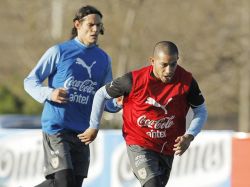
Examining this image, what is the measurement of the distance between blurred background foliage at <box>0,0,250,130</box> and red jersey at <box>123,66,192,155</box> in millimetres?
19801

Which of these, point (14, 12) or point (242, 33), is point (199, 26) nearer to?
point (242, 33)

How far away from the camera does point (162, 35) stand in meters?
31.0

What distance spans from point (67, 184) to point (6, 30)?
29539 millimetres

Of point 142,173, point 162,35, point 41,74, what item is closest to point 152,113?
point 142,173

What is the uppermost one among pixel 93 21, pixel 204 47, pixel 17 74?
pixel 93 21

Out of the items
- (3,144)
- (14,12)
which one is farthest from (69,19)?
A: (3,144)

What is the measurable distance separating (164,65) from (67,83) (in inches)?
47.8

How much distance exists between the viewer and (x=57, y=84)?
9.43 m

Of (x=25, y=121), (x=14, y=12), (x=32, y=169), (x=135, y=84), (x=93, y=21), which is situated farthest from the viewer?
(x=14, y=12)

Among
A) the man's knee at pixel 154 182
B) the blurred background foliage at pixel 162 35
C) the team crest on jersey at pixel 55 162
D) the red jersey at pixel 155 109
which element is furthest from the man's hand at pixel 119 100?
the blurred background foliage at pixel 162 35

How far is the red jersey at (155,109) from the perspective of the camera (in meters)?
8.78

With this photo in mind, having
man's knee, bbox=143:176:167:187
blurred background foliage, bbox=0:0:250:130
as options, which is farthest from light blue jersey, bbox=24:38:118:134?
blurred background foliage, bbox=0:0:250:130

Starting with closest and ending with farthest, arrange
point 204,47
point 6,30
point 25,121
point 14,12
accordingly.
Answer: point 25,121
point 204,47
point 14,12
point 6,30

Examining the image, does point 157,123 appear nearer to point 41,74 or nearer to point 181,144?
point 181,144
